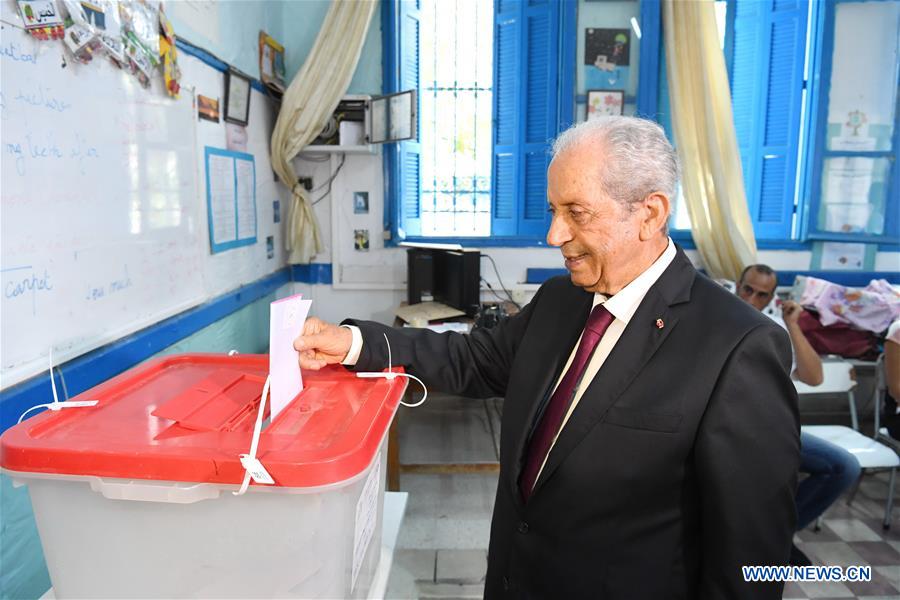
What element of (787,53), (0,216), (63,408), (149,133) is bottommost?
(63,408)

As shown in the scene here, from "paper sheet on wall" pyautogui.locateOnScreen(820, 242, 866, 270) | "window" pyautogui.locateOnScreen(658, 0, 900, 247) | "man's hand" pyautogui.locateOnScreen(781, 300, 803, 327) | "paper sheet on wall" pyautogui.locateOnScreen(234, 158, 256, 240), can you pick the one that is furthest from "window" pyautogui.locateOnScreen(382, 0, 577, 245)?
"paper sheet on wall" pyautogui.locateOnScreen(820, 242, 866, 270)

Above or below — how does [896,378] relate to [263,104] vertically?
below

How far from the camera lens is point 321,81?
3512 millimetres

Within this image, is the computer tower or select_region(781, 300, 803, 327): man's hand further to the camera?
the computer tower

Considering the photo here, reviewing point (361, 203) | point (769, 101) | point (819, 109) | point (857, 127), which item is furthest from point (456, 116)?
point (857, 127)

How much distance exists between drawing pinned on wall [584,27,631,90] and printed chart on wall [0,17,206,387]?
2.64m

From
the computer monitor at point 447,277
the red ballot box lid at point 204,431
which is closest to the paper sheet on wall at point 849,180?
the computer monitor at point 447,277

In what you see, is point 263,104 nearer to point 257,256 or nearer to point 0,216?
point 257,256

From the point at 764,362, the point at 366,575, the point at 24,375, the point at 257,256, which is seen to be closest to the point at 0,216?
the point at 24,375

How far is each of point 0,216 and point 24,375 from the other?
35cm

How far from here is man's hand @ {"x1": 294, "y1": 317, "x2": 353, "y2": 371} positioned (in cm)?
101

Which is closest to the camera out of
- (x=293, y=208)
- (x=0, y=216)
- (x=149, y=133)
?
(x=0, y=216)

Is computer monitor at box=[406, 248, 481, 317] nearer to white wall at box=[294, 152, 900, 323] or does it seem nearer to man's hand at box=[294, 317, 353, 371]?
white wall at box=[294, 152, 900, 323]

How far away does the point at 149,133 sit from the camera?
6.30 feet
